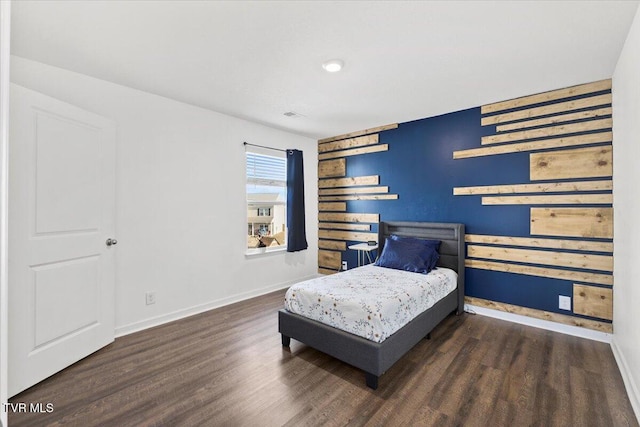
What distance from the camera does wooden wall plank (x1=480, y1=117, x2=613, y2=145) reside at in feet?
9.19

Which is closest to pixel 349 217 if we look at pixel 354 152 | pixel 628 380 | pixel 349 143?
pixel 354 152

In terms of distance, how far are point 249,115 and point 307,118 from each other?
0.75 meters

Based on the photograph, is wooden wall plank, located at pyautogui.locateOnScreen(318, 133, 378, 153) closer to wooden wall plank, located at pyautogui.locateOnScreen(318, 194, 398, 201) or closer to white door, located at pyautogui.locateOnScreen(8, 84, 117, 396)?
wooden wall plank, located at pyautogui.locateOnScreen(318, 194, 398, 201)

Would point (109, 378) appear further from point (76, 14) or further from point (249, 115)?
point (249, 115)

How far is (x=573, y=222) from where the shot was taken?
2.93 metres

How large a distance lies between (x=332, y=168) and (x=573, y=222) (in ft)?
10.5

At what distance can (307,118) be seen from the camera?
13.0 ft

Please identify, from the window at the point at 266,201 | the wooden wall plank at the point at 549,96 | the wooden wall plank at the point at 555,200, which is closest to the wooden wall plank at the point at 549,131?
the wooden wall plank at the point at 549,96

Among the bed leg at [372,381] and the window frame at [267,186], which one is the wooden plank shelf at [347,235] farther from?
the bed leg at [372,381]

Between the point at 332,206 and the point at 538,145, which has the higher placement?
the point at 538,145

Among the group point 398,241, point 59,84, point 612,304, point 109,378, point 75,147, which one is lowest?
point 109,378

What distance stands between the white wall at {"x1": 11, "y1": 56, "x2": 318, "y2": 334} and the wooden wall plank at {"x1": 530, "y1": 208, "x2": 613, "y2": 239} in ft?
11.2

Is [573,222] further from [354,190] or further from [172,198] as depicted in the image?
[172,198]

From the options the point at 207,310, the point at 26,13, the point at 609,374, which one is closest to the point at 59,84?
the point at 26,13
